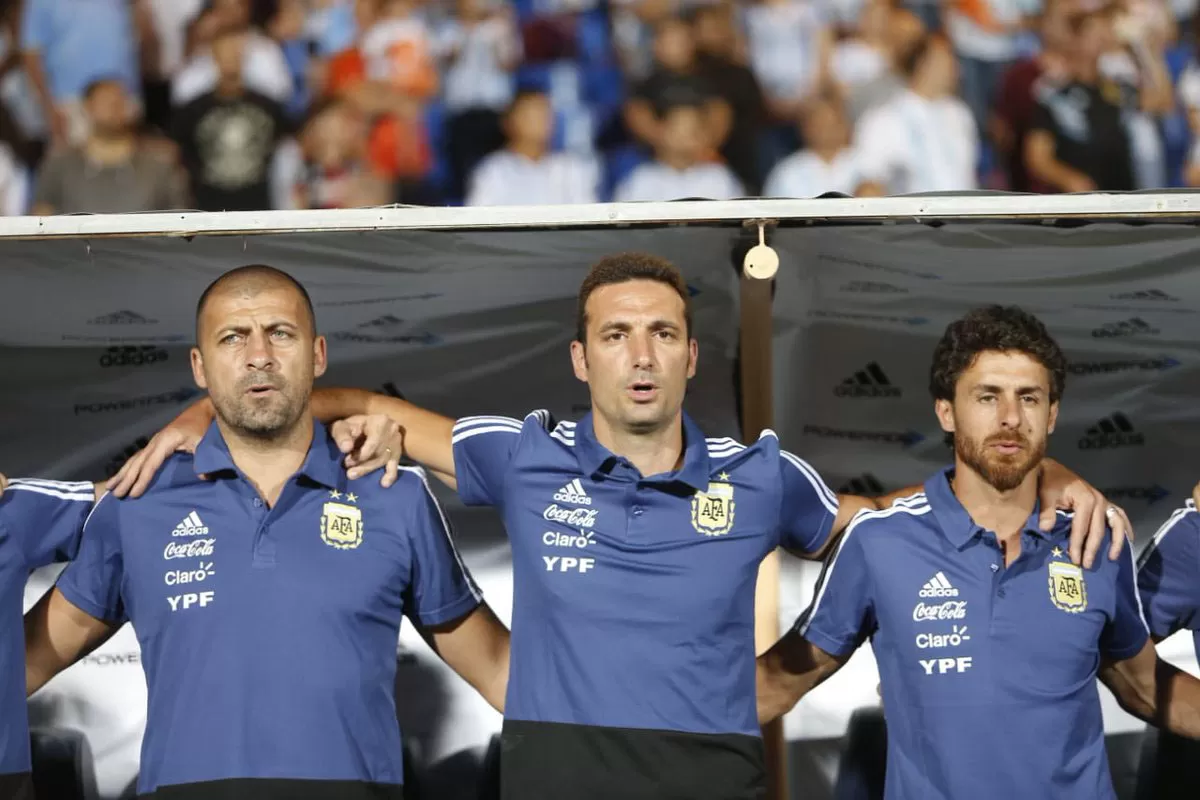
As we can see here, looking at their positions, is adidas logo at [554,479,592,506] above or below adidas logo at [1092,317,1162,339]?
below

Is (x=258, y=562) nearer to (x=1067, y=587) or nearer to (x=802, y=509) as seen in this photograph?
(x=802, y=509)

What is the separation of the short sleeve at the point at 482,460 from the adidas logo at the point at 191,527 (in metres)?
0.68

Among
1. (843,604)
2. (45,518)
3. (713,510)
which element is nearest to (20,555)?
(45,518)

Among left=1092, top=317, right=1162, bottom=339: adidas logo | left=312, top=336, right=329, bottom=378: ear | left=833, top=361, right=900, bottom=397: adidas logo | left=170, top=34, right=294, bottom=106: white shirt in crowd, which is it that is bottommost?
left=833, top=361, right=900, bottom=397: adidas logo

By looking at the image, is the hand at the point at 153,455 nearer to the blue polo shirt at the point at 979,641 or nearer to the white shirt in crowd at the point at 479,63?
the blue polo shirt at the point at 979,641

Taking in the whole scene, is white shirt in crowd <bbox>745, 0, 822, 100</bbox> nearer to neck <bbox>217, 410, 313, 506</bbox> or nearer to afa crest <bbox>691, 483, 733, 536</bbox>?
afa crest <bbox>691, 483, 733, 536</bbox>

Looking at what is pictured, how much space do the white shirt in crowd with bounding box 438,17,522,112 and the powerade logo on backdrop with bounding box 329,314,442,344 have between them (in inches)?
165

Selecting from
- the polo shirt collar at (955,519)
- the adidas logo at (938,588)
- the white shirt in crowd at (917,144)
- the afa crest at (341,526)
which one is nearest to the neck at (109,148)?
the white shirt in crowd at (917,144)

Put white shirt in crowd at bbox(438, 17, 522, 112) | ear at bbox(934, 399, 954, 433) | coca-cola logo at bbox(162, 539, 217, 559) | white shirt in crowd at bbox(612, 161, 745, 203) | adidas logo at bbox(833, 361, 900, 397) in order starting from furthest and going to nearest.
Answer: white shirt in crowd at bbox(438, 17, 522, 112) → white shirt in crowd at bbox(612, 161, 745, 203) → adidas logo at bbox(833, 361, 900, 397) → ear at bbox(934, 399, 954, 433) → coca-cola logo at bbox(162, 539, 217, 559)

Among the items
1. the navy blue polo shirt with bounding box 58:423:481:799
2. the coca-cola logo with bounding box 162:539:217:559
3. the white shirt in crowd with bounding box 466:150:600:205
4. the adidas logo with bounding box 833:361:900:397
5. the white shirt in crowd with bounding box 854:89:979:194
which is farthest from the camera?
the white shirt in crowd with bounding box 854:89:979:194

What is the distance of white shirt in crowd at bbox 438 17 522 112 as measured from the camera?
27.4ft

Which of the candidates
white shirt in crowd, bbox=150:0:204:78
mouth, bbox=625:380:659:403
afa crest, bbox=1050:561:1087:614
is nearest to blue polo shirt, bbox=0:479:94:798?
mouth, bbox=625:380:659:403

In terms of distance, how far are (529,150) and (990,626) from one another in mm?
5228

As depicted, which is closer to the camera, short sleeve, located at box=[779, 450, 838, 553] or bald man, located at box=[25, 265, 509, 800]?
bald man, located at box=[25, 265, 509, 800]
